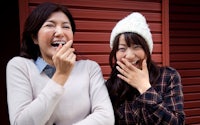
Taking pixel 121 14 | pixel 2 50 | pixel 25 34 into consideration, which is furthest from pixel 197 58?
pixel 25 34

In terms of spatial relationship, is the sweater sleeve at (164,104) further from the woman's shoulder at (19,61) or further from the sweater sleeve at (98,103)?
the woman's shoulder at (19,61)

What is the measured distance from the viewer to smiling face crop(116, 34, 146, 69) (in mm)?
2260

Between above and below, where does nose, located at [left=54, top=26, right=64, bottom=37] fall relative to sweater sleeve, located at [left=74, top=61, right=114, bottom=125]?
above

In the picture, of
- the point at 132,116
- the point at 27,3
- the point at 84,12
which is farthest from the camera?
the point at 84,12

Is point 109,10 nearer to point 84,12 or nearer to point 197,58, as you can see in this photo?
point 84,12

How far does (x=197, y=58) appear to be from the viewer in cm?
602

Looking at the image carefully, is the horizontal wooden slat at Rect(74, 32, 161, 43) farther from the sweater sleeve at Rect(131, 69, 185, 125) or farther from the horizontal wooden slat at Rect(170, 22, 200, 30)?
the horizontal wooden slat at Rect(170, 22, 200, 30)

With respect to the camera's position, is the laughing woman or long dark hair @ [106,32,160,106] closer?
the laughing woman

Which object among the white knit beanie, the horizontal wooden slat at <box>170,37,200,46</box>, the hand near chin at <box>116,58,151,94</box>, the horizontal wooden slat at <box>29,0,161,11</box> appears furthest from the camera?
the horizontal wooden slat at <box>170,37,200,46</box>

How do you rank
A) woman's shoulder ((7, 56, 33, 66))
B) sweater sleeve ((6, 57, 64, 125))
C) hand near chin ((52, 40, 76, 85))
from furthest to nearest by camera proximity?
woman's shoulder ((7, 56, 33, 66)) < hand near chin ((52, 40, 76, 85)) < sweater sleeve ((6, 57, 64, 125))

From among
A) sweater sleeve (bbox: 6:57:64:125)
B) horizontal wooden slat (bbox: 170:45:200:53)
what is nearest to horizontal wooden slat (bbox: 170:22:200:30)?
horizontal wooden slat (bbox: 170:45:200:53)

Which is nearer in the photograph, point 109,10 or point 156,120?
point 156,120

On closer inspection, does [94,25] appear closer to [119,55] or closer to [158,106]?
[119,55]

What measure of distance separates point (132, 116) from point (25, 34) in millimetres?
1061
